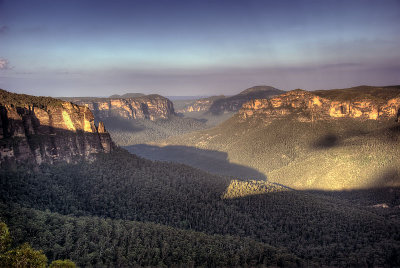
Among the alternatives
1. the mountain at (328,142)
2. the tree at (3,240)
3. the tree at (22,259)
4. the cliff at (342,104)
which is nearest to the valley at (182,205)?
the mountain at (328,142)

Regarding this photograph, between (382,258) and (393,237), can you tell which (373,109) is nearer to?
(393,237)

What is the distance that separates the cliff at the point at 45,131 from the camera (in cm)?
7212

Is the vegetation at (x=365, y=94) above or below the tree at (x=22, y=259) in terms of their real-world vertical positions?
above

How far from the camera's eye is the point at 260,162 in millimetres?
163625

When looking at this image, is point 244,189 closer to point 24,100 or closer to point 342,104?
point 24,100

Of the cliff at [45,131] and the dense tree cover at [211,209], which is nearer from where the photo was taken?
the dense tree cover at [211,209]

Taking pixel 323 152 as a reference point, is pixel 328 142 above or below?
above

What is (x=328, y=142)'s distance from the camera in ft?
485

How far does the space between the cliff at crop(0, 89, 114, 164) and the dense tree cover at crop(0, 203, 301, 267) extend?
28.0m

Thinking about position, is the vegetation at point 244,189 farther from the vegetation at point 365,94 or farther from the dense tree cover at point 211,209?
the vegetation at point 365,94

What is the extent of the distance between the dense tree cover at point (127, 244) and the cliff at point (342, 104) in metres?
131

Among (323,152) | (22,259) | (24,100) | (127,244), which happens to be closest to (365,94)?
(323,152)

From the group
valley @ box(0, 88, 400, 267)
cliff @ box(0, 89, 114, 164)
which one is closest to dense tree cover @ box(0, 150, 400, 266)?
valley @ box(0, 88, 400, 267)

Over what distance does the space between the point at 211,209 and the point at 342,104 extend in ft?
419
